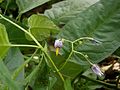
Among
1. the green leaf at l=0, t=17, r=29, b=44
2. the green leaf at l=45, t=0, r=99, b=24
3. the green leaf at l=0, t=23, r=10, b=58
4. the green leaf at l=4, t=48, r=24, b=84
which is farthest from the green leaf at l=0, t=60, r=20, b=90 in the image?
the green leaf at l=45, t=0, r=99, b=24

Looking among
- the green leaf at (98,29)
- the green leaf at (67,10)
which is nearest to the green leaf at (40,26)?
the green leaf at (98,29)

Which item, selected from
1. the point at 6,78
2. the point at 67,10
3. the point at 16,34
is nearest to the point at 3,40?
the point at 6,78

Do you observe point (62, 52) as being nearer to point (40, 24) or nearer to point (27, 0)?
point (40, 24)

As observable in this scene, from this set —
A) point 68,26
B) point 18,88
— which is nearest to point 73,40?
point 68,26

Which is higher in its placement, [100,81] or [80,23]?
[80,23]

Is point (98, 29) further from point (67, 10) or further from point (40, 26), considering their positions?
point (67, 10)

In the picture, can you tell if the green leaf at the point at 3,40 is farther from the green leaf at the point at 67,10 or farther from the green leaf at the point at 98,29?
the green leaf at the point at 67,10
